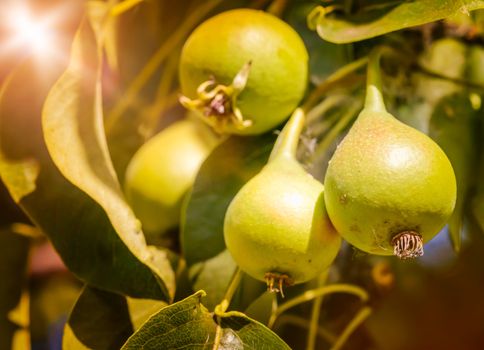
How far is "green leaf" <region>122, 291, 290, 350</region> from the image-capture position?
482 millimetres

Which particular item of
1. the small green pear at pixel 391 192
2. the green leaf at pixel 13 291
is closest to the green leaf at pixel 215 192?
the small green pear at pixel 391 192

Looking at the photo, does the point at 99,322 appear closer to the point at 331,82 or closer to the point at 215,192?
the point at 215,192

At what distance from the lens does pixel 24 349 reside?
709 millimetres

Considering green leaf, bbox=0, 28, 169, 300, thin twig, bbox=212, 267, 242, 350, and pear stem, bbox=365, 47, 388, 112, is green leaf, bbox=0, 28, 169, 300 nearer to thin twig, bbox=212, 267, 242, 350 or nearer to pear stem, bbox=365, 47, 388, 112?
thin twig, bbox=212, 267, 242, 350

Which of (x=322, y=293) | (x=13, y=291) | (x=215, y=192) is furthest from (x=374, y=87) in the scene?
(x=13, y=291)

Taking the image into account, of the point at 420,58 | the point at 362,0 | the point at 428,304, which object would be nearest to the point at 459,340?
the point at 428,304

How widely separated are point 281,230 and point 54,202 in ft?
0.87

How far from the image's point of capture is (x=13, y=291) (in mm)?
782

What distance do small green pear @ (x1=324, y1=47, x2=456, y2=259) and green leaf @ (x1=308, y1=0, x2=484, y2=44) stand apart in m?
0.10

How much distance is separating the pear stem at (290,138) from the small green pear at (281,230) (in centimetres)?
4

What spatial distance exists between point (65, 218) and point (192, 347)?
0.62 ft

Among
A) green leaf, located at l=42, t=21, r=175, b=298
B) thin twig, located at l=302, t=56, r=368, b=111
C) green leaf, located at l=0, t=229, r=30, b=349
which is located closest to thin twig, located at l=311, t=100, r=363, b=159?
thin twig, located at l=302, t=56, r=368, b=111

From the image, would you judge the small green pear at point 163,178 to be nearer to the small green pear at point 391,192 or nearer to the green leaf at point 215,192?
the green leaf at point 215,192

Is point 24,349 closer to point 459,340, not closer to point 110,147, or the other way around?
point 110,147
